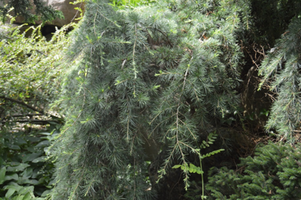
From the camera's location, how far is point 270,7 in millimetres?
1590

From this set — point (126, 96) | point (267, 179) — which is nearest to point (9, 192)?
point (126, 96)

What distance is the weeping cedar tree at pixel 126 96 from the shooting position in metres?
1.31

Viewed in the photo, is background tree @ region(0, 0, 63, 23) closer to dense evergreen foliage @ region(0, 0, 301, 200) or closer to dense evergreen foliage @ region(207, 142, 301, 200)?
dense evergreen foliage @ region(0, 0, 301, 200)

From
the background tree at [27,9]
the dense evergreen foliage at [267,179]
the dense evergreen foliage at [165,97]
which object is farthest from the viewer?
the background tree at [27,9]

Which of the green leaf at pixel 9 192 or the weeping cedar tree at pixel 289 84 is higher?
the weeping cedar tree at pixel 289 84

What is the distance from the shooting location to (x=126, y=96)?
135cm

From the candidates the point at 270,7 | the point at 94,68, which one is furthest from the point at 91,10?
the point at 270,7

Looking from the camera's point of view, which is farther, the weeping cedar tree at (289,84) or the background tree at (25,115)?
the background tree at (25,115)

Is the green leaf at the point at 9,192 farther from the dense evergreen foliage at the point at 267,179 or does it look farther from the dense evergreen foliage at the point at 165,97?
the dense evergreen foliage at the point at 267,179

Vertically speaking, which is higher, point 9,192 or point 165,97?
point 165,97

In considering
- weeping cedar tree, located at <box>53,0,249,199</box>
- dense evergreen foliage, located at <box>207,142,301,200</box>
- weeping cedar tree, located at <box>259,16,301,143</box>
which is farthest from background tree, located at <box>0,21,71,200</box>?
weeping cedar tree, located at <box>259,16,301,143</box>

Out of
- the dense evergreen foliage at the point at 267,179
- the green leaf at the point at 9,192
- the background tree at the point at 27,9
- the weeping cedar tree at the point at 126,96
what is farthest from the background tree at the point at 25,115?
the dense evergreen foliage at the point at 267,179

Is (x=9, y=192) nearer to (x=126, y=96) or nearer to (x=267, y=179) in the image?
(x=126, y=96)

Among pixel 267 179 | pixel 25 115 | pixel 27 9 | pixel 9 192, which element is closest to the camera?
pixel 267 179
